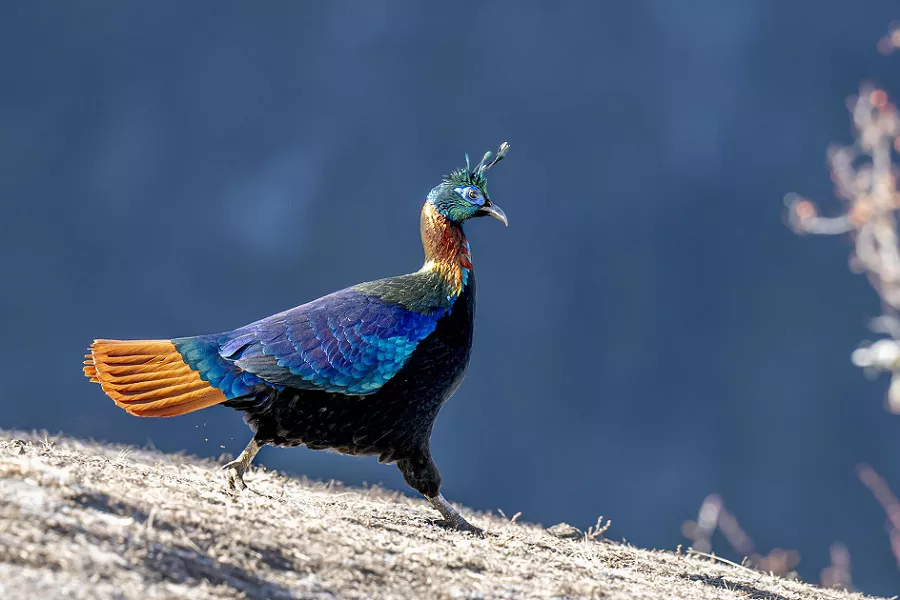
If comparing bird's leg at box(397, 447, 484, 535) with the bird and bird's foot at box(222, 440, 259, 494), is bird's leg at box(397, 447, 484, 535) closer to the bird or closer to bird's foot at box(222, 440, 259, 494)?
→ the bird

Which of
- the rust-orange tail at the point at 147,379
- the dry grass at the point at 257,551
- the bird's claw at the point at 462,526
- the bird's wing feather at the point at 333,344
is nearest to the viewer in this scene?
the dry grass at the point at 257,551

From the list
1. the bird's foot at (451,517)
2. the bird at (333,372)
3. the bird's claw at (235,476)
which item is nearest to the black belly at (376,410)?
the bird at (333,372)

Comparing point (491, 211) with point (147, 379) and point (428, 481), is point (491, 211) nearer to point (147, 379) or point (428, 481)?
point (428, 481)

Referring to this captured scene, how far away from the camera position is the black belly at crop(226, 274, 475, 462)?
16.8 ft

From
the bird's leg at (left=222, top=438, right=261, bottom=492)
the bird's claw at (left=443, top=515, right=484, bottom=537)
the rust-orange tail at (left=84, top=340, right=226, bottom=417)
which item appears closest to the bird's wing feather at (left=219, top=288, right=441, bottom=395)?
the rust-orange tail at (left=84, top=340, right=226, bottom=417)

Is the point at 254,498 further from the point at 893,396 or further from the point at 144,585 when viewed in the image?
the point at 893,396

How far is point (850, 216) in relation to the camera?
8.50 feet

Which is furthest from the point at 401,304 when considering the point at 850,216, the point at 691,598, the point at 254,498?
the point at 850,216

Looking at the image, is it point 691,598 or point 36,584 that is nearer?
point 36,584

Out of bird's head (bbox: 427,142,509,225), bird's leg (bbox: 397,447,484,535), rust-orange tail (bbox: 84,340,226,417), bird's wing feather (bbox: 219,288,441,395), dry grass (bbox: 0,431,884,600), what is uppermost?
bird's head (bbox: 427,142,509,225)

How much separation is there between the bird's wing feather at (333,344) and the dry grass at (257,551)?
576 millimetres

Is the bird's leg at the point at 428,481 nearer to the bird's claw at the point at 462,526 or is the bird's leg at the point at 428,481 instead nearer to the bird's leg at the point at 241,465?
the bird's claw at the point at 462,526

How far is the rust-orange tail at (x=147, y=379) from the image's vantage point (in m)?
4.91

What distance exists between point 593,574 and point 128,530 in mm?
2050
